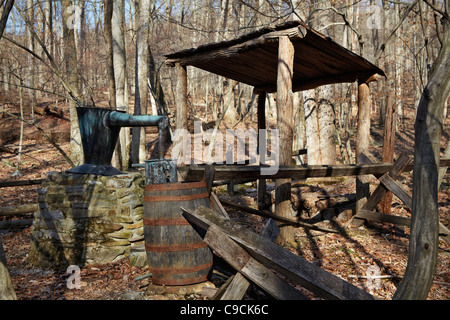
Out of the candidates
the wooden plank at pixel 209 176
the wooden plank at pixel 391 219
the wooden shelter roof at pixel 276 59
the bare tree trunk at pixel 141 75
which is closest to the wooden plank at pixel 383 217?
the wooden plank at pixel 391 219

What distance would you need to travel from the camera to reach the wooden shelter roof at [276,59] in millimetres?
5145

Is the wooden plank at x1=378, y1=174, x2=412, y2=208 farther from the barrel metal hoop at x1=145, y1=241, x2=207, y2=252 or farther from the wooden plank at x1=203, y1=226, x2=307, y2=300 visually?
the wooden plank at x1=203, y1=226, x2=307, y2=300

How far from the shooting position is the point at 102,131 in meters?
5.14

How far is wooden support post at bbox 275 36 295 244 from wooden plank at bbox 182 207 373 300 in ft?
7.85

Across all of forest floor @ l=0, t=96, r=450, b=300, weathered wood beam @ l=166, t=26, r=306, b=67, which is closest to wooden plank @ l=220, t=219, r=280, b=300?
forest floor @ l=0, t=96, r=450, b=300

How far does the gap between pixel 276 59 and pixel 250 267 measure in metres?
4.53

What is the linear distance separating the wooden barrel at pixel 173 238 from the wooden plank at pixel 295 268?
71 centimetres

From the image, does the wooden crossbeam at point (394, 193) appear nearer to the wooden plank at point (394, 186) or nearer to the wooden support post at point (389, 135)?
the wooden plank at point (394, 186)

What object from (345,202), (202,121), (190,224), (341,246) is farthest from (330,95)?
(202,121)

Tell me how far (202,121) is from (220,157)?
475cm

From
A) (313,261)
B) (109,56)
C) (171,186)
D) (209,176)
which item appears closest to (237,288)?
(171,186)

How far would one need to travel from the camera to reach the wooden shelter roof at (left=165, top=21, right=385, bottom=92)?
5.14 metres
